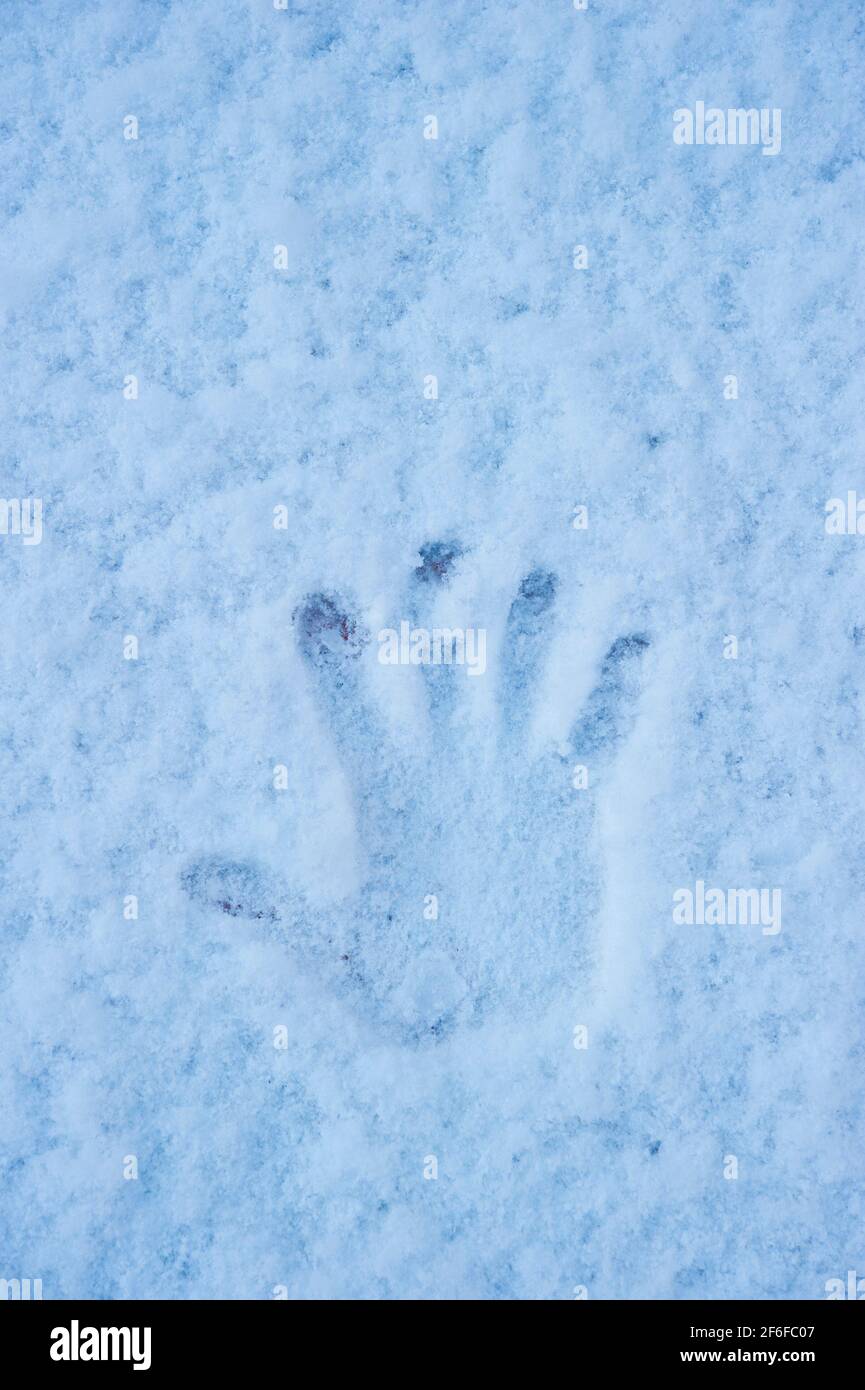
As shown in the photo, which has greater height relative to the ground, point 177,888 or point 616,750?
point 616,750

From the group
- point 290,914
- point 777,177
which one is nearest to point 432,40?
point 777,177

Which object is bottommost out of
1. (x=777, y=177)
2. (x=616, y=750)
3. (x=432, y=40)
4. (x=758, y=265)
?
(x=616, y=750)

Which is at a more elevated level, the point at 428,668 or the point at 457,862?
the point at 428,668

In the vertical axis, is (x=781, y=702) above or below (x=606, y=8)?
below
